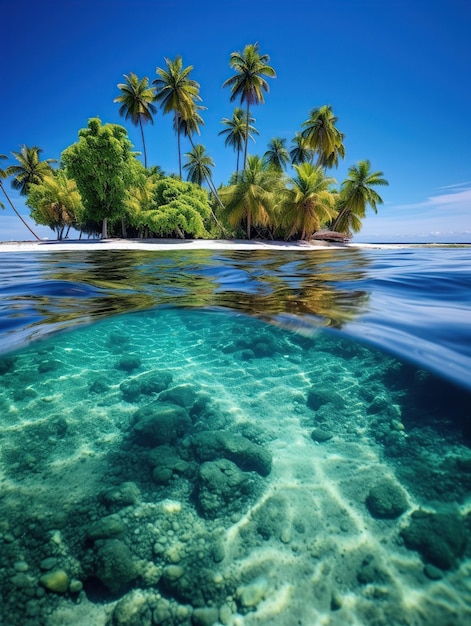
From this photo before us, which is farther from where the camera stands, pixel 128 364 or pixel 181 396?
pixel 128 364

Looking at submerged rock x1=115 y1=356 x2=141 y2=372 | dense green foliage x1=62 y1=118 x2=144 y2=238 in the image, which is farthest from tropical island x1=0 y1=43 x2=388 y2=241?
submerged rock x1=115 y1=356 x2=141 y2=372

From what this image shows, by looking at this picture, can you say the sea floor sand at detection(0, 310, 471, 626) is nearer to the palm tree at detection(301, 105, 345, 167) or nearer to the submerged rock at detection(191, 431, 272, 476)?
the submerged rock at detection(191, 431, 272, 476)

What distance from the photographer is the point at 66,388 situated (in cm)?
331

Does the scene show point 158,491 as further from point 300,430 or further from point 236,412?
point 300,430

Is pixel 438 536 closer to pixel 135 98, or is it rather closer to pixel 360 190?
pixel 360 190

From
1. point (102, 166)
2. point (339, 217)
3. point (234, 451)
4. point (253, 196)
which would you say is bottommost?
point (234, 451)

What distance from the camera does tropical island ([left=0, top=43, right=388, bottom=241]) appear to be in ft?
84.5

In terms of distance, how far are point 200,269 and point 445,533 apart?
9.64 metres

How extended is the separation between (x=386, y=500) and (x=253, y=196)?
29.9m

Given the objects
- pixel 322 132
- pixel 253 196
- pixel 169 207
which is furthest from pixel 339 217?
pixel 169 207

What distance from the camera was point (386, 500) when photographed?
195 cm

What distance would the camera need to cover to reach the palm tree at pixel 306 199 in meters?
28.1

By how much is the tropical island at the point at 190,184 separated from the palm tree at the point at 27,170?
0.40 ft

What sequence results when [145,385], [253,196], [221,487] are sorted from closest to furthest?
[221,487] → [145,385] → [253,196]
